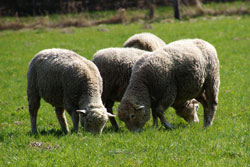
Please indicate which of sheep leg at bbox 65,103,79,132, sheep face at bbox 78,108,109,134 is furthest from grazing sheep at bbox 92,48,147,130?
sheep face at bbox 78,108,109,134

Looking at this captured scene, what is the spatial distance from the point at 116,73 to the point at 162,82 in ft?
4.32

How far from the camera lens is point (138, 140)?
21.3 feet

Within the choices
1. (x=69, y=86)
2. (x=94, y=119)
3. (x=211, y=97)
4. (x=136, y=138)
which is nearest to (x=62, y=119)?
(x=69, y=86)

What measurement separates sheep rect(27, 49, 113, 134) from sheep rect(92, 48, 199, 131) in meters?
0.72

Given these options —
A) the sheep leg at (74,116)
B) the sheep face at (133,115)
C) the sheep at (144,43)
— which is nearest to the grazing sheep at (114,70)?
the sheep face at (133,115)

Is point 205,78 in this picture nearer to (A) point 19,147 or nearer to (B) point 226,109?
(B) point 226,109

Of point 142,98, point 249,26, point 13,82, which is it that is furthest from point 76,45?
point 142,98

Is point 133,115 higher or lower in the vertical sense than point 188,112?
higher

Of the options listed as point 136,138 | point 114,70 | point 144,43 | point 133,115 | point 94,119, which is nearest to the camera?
point 136,138

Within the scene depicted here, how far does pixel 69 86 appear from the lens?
7.45 meters

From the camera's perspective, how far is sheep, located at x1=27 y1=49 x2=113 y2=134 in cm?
711

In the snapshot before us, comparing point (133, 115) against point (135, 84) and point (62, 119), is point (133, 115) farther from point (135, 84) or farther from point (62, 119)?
point (62, 119)

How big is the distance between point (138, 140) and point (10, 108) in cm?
510

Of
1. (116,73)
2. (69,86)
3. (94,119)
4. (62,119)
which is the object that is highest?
(69,86)
